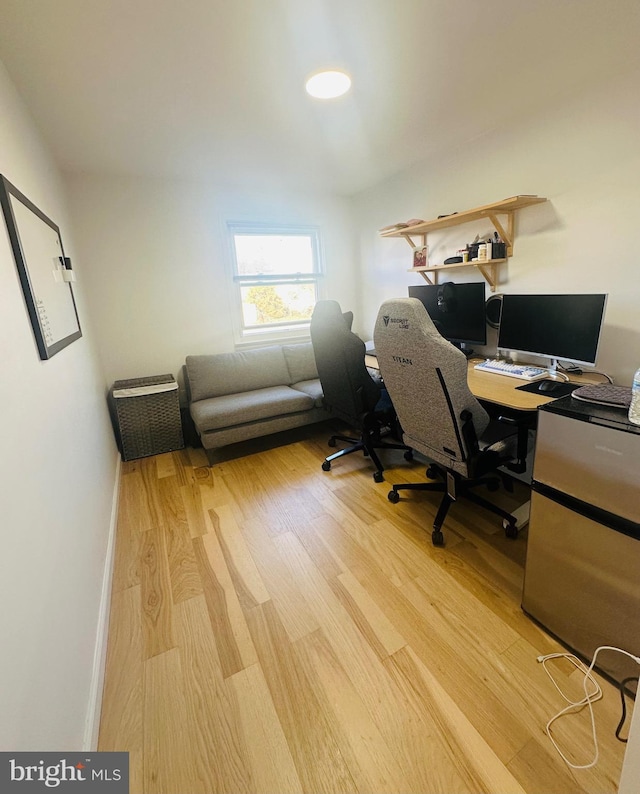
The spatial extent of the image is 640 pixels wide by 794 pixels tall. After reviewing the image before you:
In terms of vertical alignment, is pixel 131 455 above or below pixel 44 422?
below

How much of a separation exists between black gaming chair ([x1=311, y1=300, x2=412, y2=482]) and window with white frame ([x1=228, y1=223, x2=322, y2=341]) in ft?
4.86

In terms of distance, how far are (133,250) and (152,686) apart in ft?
10.4

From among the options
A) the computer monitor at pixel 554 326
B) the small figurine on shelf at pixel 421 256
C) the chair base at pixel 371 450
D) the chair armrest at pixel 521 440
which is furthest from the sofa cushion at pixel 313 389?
the chair armrest at pixel 521 440

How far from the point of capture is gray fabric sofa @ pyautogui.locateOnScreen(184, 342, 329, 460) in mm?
2928

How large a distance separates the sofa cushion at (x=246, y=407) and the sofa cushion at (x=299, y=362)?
362mm

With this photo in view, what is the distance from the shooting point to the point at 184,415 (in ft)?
11.3

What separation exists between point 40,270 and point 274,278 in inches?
98.8

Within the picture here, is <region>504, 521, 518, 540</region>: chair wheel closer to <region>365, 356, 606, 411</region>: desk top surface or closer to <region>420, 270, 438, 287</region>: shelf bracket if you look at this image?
<region>365, 356, 606, 411</region>: desk top surface

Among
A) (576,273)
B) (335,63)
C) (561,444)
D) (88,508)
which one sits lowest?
(88,508)

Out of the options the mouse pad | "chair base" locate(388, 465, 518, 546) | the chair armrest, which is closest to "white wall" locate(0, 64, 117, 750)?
"chair base" locate(388, 465, 518, 546)

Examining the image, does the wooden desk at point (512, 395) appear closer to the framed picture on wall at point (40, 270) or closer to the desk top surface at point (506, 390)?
the desk top surface at point (506, 390)

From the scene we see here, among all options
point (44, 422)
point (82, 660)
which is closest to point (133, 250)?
point (44, 422)

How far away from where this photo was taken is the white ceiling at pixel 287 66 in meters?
1.33

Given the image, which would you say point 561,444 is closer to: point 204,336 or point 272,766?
point 272,766
